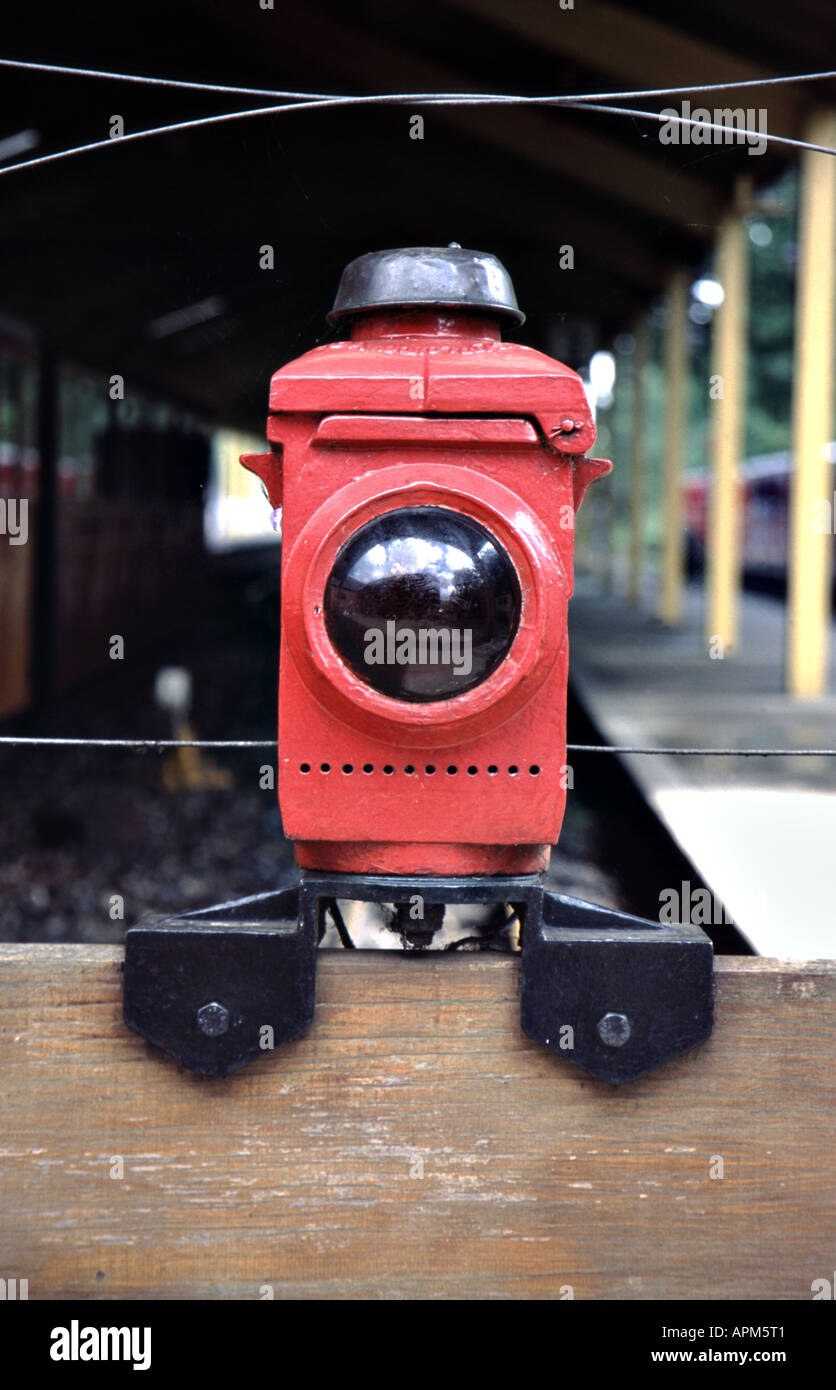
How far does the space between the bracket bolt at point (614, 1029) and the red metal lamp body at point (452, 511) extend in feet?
0.52

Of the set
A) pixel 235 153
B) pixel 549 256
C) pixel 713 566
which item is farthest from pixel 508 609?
pixel 713 566

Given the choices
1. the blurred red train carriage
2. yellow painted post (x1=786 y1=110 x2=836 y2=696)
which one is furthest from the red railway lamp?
the blurred red train carriage

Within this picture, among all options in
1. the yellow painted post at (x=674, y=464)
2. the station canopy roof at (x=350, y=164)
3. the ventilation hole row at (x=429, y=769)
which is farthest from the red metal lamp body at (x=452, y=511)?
the yellow painted post at (x=674, y=464)

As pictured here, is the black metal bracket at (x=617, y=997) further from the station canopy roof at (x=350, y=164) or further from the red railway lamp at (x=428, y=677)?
the station canopy roof at (x=350, y=164)

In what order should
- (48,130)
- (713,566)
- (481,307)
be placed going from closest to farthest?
1. (481,307)
2. (48,130)
3. (713,566)

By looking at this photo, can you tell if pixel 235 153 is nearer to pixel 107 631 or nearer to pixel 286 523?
pixel 286 523

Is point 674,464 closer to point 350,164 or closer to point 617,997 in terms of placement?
point 350,164

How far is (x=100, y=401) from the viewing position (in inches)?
411

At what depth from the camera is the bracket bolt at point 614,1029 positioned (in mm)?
1150

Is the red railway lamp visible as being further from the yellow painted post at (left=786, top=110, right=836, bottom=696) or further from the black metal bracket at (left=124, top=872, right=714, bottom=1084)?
the yellow painted post at (left=786, top=110, right=836, bottom=696)

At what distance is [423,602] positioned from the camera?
1.10 m

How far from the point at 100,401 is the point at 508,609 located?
988 cm

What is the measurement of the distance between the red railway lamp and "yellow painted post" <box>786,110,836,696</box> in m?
6.54

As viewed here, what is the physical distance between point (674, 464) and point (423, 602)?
983cm
